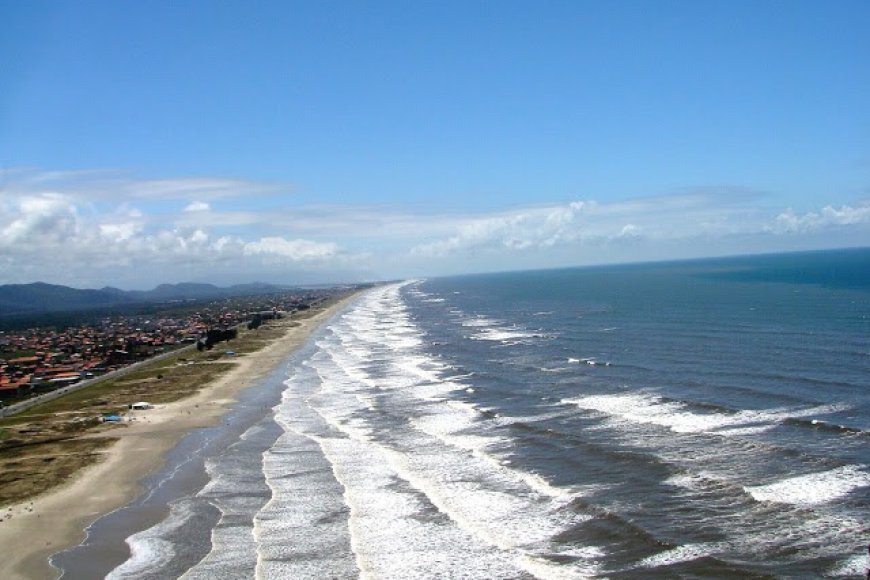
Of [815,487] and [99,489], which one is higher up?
[815,487]

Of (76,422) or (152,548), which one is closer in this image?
(152,548)

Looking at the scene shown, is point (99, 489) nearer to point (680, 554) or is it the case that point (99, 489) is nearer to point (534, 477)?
point (534, 477)

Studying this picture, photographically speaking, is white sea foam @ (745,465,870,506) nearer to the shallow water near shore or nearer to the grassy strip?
the shallow water near shore

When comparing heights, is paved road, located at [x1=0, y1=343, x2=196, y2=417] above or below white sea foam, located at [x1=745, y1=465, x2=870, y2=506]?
below

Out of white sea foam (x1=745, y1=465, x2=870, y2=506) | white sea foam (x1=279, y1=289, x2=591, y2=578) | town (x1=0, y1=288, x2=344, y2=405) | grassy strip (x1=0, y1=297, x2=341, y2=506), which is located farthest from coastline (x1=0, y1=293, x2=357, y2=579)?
town (x1=0, y1=288, x2=344, y2=405)

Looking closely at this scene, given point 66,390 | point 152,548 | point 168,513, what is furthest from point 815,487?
point 66,390

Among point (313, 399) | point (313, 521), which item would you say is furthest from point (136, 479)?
point (313, 399)

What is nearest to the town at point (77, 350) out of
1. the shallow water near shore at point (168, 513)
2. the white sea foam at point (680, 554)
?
the shallow water near shore at point (168, 513)
